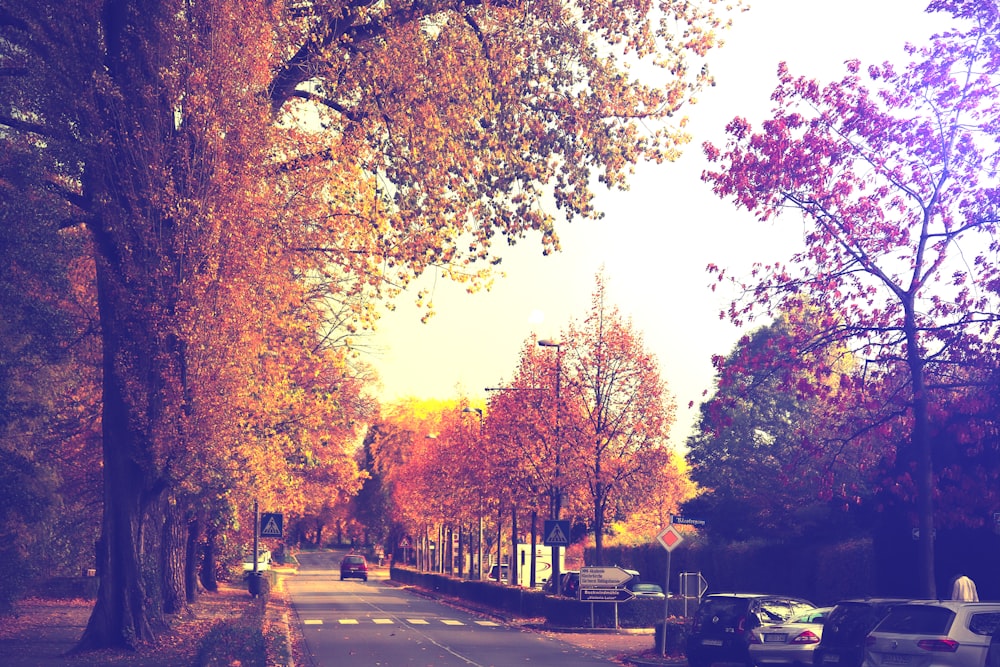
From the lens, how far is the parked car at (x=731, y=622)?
2212 cm

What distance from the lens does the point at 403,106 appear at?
19938 mm

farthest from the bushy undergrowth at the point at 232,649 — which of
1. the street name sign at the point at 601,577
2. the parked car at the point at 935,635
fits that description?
the street name sign at the point at 601,577

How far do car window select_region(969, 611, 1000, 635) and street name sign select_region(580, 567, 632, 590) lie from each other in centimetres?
1755

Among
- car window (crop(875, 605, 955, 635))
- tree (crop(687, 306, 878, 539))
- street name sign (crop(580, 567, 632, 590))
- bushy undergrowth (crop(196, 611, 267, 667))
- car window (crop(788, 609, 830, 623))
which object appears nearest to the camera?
car window (crop(875, 605, 955, 635))

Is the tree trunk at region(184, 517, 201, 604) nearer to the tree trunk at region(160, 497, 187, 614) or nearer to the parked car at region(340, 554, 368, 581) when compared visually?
the tree trunk at region(160, 497, 187, 614)

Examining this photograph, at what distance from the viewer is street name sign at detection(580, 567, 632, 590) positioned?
32.5 meters

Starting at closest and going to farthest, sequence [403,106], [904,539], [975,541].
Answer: [403,106], [975,541], [904,539]

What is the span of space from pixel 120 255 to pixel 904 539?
22.9 metres

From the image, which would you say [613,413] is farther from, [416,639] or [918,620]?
[918,620]

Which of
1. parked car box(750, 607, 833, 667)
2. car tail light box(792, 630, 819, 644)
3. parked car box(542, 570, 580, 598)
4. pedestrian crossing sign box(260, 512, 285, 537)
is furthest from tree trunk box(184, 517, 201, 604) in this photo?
car tail light box(792, 630, 819, 644)

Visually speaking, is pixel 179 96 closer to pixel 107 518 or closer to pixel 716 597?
pixel 107 518

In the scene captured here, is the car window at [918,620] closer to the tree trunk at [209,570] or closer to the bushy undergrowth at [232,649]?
the bushy undergrowth at [232,649]

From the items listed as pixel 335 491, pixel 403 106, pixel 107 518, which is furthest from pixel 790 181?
pixel 335 491

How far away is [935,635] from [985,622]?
670 mm
